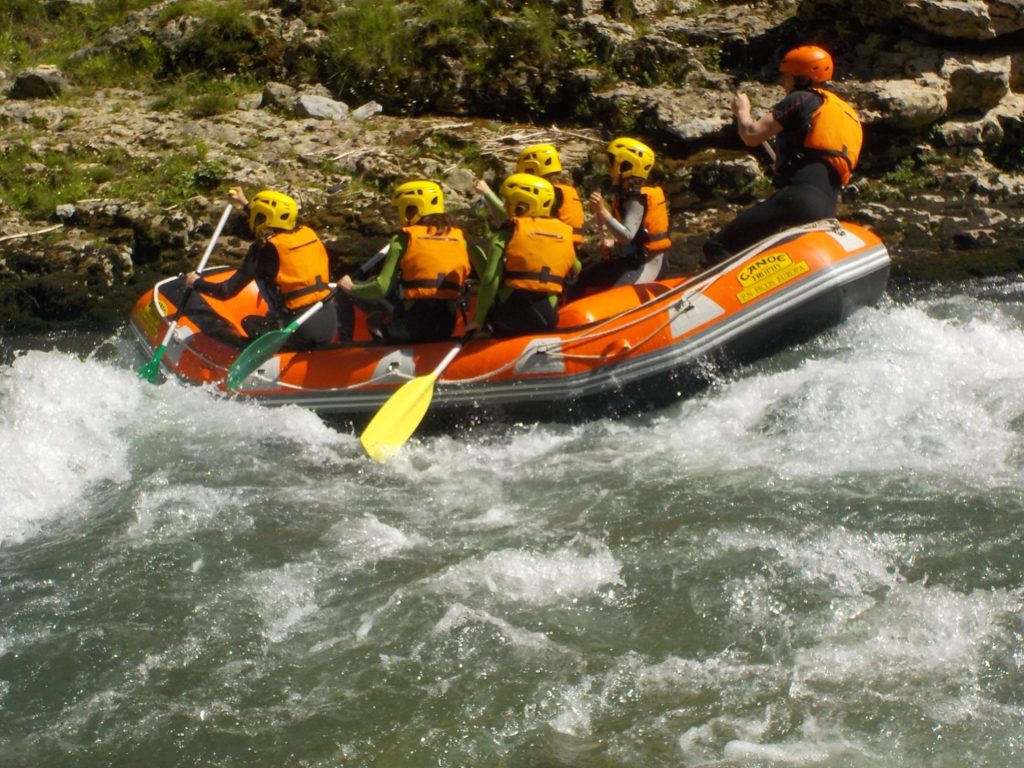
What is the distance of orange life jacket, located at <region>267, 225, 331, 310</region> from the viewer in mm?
7316

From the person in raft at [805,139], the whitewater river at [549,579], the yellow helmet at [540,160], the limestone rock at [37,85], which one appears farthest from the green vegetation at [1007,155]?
the limestone rock at [37,85]

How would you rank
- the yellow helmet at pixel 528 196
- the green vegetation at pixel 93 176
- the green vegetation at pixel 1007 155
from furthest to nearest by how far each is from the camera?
1. the green vegetation at pixel 93 176
2. the green vegetation at pixel 1007 155
3. the yellow helmet at pixel 528 196

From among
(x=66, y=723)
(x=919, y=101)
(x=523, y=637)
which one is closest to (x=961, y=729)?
(x=523, y=637)

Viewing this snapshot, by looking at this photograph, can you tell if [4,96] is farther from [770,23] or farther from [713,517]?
[713,517]

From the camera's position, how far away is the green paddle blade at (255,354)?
7262 mm

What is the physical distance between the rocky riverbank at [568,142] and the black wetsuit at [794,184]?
2.03 metres

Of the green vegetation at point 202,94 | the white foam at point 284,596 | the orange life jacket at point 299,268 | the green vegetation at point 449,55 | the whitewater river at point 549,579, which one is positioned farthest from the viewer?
the green vegetation at point 202,94

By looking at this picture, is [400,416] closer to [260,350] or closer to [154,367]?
[260,350]

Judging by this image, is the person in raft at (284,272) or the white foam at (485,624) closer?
the white foam at (485,624)

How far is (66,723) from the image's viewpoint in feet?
14.4

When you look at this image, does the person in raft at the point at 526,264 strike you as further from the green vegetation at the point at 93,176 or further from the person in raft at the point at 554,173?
the green vegetation at the point at 93,176

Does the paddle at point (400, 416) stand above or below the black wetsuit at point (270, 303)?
below

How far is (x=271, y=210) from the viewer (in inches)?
284

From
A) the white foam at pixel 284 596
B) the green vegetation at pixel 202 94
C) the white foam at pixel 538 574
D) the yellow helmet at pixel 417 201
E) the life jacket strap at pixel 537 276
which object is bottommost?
the white foam at pixel 284 596
